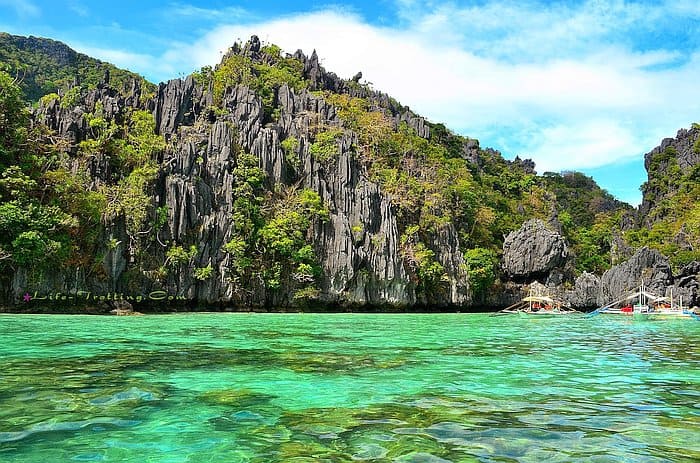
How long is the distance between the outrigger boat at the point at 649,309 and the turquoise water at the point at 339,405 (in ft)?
95.2

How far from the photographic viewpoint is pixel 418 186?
46.1m

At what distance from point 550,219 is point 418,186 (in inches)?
776

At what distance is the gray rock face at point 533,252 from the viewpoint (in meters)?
48.8

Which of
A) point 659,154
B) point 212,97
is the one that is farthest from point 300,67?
point 659,154

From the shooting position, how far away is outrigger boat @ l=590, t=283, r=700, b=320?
37000mm

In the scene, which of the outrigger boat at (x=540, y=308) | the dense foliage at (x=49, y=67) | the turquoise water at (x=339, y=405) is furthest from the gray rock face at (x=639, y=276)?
the dense foliage at (x=49, y=67)

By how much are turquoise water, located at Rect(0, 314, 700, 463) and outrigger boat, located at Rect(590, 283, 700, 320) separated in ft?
95.2

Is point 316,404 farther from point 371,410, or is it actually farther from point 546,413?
point 546,413

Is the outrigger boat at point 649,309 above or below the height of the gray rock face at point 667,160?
below

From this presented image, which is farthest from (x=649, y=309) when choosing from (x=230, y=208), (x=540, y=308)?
(x=230, y=208)

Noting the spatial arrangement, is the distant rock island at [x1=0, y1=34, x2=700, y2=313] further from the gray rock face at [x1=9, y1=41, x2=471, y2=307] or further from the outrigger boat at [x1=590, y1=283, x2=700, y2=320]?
the outrigger boat at [x1=590, y1=283, x2=700, y2=320]

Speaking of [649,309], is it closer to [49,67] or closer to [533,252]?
[533,252]

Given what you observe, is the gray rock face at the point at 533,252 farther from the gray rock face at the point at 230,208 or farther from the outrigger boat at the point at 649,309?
the outrigger boat at the point at 649,309

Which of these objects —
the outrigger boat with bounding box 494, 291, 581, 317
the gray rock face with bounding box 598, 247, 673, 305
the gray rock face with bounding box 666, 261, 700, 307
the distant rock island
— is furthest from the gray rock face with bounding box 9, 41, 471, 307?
the gray rock face with bounding box 666, 261, 700, 307
